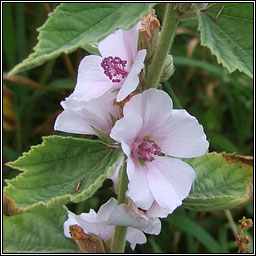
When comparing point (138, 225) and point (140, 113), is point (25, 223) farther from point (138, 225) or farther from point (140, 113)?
point (140, 113)

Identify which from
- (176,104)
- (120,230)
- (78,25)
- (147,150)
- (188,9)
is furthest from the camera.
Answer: (176,104)

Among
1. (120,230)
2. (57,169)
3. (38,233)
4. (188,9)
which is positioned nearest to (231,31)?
(188,9)

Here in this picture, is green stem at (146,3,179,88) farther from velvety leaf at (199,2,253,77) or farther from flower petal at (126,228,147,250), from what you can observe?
flower petal at (126,228,147,250)

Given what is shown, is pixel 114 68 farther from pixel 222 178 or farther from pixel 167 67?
pixel 222 178

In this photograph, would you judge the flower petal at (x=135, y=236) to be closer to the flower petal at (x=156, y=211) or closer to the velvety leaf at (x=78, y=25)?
the flower petal at (x=156, y=211)

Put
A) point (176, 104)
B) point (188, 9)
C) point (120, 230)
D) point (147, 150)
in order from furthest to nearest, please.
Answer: point (176, 104) < point (120, 230) < point (147, 150) < point (188, 9)

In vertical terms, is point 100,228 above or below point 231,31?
below

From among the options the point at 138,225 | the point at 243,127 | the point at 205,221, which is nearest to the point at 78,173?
the point at 138,225
